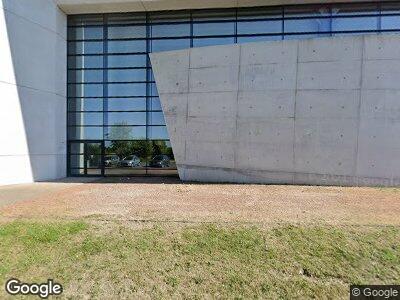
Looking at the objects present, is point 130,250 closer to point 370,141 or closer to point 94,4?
point 370,141

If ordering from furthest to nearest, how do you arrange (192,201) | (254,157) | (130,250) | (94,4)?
1. (94,4)
2. (254,157)
3. (192,201)
4. (130,250)

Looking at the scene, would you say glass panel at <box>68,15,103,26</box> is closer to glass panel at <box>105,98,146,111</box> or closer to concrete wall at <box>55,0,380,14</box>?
concrete wall at <box>55,0,380,14</box>

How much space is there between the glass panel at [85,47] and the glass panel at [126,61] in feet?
2.93

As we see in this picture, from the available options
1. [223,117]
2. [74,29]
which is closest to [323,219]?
[223,117]

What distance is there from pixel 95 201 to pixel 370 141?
12.2 metres

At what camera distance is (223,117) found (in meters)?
16.3

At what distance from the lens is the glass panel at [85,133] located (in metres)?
19.6

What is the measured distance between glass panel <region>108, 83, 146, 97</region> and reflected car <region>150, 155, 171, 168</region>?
390 cm

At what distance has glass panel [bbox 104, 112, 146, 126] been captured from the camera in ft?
63.1

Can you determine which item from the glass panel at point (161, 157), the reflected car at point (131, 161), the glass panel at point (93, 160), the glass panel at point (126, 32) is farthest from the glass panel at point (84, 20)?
the reflected car at point (131, 161)

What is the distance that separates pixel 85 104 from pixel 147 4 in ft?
22.7

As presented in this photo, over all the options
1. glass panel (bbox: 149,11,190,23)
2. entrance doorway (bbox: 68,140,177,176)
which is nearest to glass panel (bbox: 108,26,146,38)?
glass panel (bbox: 149,11,190,23)

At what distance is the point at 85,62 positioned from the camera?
19.7m

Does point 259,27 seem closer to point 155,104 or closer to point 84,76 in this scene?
point 155,104
